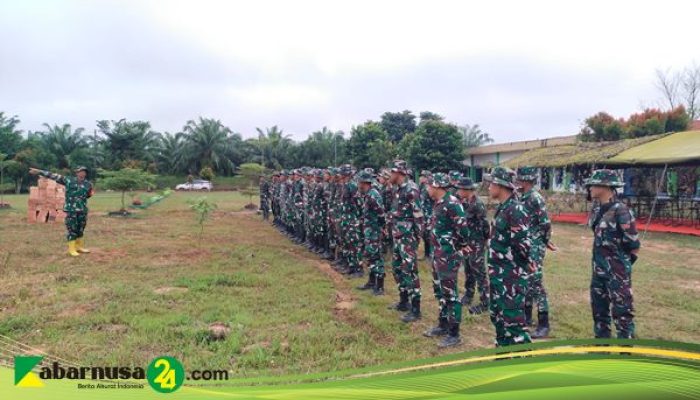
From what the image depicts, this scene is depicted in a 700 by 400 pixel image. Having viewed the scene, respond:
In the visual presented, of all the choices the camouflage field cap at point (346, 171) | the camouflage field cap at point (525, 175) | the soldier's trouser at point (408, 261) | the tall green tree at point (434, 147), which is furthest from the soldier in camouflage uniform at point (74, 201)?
the tall green tree at point (434, 147)

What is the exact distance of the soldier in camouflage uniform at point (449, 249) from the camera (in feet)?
15.1

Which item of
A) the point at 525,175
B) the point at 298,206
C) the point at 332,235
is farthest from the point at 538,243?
the point at 298,206

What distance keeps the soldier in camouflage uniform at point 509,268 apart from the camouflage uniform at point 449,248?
2.37 feet

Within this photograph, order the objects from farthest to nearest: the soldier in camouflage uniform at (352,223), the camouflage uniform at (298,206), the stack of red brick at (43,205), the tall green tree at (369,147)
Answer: the tall green tree at (369,147) → the stack of red brick at (43,205) → the camouflage uniform at (298,206) → the soldier in camouflage uniform at (352,223)

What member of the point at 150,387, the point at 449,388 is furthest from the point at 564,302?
the point at 150,387

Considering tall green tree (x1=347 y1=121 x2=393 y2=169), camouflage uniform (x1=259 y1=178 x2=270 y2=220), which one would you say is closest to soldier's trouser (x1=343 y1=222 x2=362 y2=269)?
camouflage uniform (x1=259 y1=178 x2=270 y2=220)

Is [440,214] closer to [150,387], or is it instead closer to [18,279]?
[150,387]

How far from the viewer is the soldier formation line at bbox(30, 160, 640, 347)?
3.80 metres

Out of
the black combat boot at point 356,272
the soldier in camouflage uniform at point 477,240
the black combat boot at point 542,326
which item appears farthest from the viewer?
the black combat boot at point 356,272

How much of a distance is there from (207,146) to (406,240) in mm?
39368

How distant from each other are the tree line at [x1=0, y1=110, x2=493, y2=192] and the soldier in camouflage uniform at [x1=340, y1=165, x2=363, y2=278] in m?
25.8

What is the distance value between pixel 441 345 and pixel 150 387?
2.74 m

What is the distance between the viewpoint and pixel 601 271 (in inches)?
162

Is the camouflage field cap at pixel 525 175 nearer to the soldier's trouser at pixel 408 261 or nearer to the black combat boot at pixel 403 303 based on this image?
the soldier's trouser at pixel 408 261
